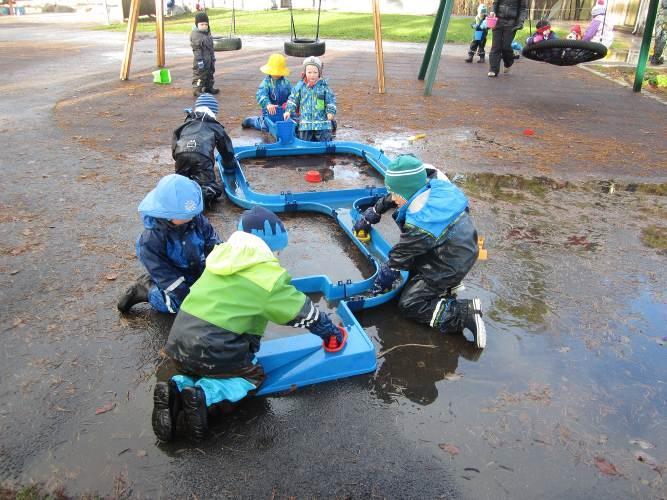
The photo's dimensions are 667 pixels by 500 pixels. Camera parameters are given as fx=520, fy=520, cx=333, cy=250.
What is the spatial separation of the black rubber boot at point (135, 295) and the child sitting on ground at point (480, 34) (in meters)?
13.5

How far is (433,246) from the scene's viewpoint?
11.6ft

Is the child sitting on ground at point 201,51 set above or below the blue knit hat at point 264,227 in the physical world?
above

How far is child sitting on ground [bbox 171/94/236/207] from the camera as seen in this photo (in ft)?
17.8

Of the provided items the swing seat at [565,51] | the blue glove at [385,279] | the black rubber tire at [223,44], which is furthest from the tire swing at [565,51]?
the blue glove at [385,279]

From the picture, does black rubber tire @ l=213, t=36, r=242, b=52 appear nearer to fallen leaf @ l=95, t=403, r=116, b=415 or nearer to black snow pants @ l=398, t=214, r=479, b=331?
black snow pants @ l=398, t=214, r=479, b=331

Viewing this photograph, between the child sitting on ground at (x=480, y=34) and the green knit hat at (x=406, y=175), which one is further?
the child sitting on ground at (x=480, y=34)

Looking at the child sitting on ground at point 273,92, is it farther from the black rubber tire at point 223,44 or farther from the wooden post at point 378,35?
the wooden post at point 378,35

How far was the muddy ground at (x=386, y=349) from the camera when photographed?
2.54m

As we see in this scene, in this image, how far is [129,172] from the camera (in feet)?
20.9

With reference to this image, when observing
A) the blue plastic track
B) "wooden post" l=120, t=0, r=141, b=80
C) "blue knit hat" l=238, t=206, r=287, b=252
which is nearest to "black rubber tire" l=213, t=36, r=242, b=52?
"wooden post" l=120, t=0, r=141, b=80

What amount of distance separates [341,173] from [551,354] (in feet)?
12.7

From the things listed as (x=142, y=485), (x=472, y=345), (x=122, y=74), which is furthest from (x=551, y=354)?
(x=122, y=74)

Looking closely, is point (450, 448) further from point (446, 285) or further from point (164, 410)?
point (164, 410)

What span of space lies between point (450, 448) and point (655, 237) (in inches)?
145
